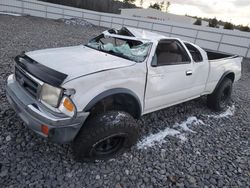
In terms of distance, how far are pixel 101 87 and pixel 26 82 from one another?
907 millimetres

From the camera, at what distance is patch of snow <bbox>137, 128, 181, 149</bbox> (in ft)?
10.1

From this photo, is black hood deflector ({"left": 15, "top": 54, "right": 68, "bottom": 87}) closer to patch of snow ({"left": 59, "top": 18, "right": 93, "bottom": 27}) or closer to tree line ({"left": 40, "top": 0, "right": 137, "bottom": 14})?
patch of snow ({"left": 59, "top": 18, "right": 93, "bottom": 27})

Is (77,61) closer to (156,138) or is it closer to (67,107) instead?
(67,107)

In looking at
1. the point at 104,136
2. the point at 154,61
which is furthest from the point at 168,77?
the point at 104,136

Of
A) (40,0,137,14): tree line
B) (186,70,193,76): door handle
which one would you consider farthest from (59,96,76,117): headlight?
(40,0,137,14): tree line

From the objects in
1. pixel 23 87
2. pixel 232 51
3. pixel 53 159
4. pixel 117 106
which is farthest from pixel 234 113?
pixel 232 51

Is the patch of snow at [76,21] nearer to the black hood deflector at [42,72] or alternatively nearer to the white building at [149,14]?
the white building at [149,14]

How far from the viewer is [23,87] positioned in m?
2.54

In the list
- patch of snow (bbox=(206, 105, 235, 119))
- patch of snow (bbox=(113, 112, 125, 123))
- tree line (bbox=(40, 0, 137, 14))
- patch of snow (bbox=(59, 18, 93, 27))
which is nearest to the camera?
patch of snow (bbox=(113, 112, 125, 123))

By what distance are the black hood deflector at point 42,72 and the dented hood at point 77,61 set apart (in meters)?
0.05

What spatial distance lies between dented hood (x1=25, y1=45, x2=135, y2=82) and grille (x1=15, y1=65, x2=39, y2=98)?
9.0 inches

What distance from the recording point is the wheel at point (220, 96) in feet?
14.5

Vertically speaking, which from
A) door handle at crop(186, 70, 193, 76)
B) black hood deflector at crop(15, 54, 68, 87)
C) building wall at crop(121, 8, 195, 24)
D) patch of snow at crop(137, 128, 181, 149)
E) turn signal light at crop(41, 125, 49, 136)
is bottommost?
patch of snow at crop(137, 128, 181, 149)

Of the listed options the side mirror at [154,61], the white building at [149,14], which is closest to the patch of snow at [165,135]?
the side mirror at [154,61]
